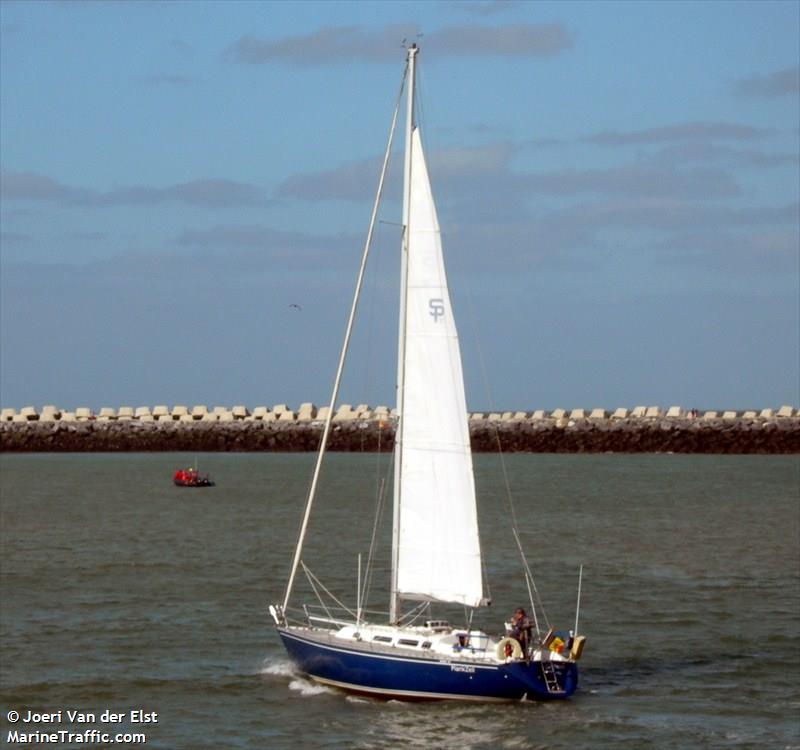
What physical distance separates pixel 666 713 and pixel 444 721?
3465mm

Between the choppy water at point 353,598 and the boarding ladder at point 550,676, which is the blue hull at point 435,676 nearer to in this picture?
the boarding ladder at point 550,676

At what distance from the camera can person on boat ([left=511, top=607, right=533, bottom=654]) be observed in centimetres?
2356

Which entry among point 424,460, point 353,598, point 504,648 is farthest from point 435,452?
point 353,598

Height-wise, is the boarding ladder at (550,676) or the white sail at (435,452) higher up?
the white sail at (435,452)

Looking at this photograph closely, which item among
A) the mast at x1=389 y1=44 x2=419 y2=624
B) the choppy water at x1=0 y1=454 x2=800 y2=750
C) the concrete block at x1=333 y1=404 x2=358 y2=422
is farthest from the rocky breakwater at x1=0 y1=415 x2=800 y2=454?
the mast at x1=389 y1=44 x2=419 y2=624

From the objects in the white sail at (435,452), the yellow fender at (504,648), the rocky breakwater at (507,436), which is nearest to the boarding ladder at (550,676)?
the yellow fender at (504,648)

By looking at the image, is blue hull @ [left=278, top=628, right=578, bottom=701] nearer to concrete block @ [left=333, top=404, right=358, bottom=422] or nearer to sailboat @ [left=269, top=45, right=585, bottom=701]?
sailboat @ [left=269, top=45, right=585, bottom=701]

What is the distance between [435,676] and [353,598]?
1162 centimetres

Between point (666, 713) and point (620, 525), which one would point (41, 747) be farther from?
point (620, 525)

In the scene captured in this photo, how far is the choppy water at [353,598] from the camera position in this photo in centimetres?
2380

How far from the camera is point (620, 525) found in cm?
5297

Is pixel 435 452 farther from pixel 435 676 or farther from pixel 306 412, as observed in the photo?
pixel 306 412

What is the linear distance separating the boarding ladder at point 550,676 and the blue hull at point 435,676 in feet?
0.09

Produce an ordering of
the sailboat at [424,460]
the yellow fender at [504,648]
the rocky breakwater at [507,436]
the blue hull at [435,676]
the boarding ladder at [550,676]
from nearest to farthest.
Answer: the yellow fender at [504,648] < the blue hull at [435,676] < the boarding ladder at [550,676] < the sailboat at [424,460] < the rocky breakwater at [507,436]
